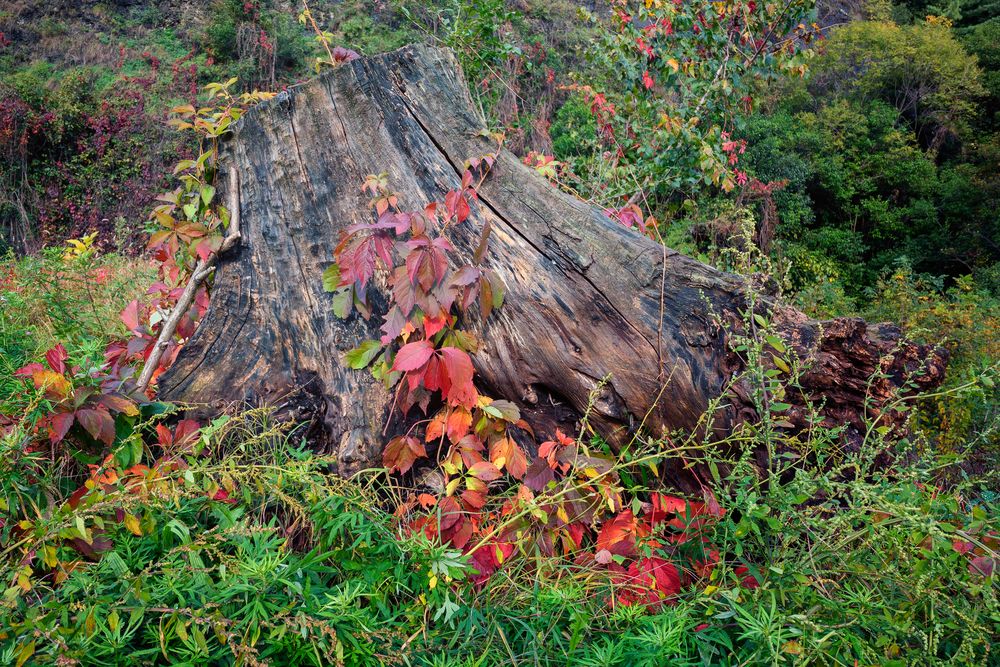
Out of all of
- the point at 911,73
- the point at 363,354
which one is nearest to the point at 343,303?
the point at 363,354

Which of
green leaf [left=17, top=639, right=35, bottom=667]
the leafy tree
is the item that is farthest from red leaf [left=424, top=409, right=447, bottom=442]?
the leafy tree

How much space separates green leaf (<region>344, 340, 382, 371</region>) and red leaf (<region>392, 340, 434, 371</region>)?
0.50ft

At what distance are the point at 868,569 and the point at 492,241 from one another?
142cm

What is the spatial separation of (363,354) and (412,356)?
25 cm

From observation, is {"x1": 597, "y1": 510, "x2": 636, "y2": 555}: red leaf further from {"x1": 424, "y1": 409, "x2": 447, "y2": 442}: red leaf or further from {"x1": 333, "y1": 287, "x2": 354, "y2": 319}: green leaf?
{"x1": 333, "y1": 287, "x2": 354, "y2": 319}: green leaf

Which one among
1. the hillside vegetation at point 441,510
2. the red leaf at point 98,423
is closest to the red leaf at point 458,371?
the hillside vegetation at point 441,510

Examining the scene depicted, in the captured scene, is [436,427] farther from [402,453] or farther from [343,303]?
[343,303]

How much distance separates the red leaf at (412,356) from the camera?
1769mm

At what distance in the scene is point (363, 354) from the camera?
1950 millimetres

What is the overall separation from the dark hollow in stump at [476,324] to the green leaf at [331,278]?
0.13 meters

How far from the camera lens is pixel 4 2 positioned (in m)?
10.1

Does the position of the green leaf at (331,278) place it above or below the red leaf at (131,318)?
above

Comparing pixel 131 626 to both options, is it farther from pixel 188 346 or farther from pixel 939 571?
pixel 939 571

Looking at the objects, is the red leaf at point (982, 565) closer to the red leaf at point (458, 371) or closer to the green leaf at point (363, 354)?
the red leaf at point (458, 371)
